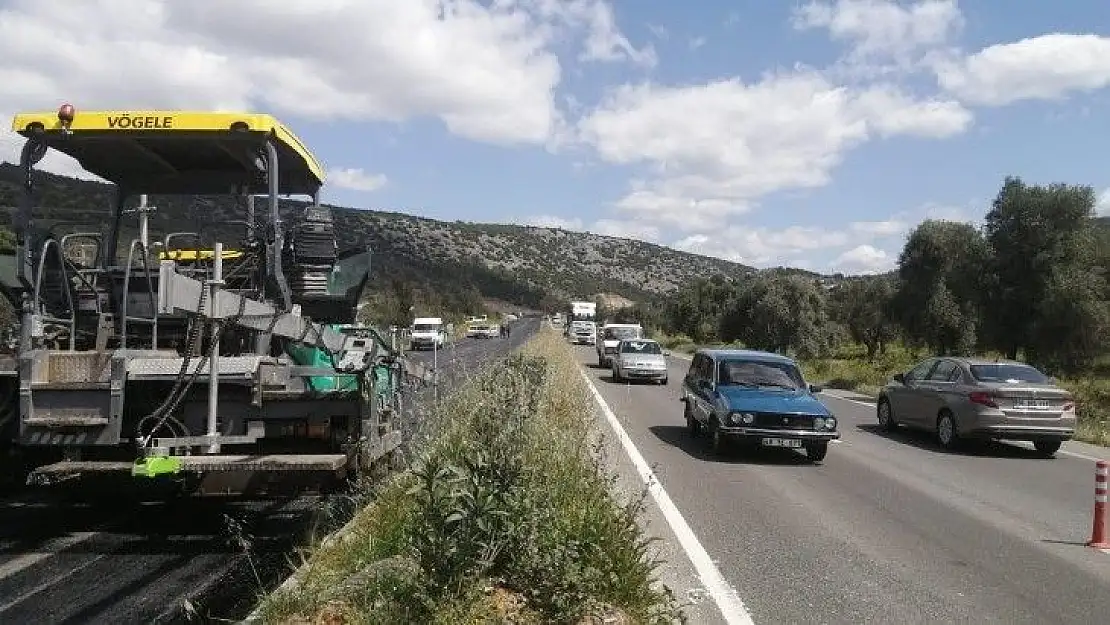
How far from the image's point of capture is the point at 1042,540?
844 cm

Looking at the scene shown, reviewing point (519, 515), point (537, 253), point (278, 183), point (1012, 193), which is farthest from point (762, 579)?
point (537, 253)

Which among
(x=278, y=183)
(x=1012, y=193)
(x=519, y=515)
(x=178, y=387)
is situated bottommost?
(x=519, y=515)


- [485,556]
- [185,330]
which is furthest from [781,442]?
[485,556]

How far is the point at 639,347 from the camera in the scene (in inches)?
1271

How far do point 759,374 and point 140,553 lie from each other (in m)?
10.1

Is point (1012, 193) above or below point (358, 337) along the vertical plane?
above

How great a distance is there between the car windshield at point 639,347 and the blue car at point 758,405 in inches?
624

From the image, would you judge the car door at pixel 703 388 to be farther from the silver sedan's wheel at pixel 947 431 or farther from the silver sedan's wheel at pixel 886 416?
the silver sedan's wheel at pixel 886 416

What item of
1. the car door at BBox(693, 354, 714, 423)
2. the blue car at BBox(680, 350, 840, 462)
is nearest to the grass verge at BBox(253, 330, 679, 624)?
the blue car at BBox(680, 350, 840, 462)

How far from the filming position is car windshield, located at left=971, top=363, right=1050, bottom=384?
1516cm

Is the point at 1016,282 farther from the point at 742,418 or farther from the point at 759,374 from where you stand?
the point at 742,418

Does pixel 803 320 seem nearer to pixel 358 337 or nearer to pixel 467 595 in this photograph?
pixel 358 337

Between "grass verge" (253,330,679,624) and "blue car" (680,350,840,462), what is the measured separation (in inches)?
275

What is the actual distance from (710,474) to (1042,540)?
420cm
